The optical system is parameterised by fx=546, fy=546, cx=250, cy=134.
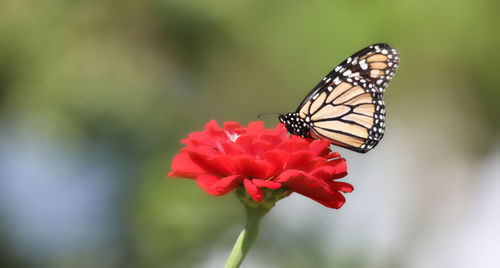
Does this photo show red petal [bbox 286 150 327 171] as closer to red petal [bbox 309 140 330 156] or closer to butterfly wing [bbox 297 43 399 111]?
red petal [bbox 309 140 330 156]

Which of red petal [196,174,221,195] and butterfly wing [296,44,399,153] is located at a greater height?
butterfly wing [296,44,399,153]

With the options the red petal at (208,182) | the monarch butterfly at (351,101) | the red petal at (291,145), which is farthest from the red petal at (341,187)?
the monarch butterfly at (351,101)

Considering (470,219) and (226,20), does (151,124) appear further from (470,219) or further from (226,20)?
(470,219)

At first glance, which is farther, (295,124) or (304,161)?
(295,124)

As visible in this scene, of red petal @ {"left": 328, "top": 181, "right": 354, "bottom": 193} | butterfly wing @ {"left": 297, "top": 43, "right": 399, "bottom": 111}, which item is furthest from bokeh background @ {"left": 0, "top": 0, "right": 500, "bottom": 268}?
red petal @ {"left": 328, "top": 181, "right": 354, "bottom": 193}

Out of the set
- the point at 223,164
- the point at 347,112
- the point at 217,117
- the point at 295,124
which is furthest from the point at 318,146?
the point at 217,117

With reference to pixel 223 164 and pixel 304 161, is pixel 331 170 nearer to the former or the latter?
pixel 304 161
